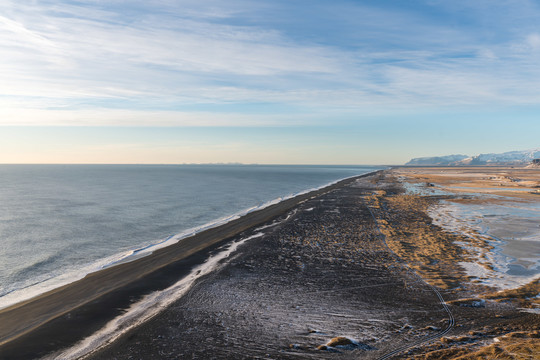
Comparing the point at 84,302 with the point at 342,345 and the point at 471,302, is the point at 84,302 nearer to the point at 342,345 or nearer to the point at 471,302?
the point at 342,345

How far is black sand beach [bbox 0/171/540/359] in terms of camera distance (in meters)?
9.19

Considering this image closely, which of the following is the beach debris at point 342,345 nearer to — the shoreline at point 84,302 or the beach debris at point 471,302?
the beach debris at point 471,302

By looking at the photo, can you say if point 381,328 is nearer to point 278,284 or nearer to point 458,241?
point 278,284

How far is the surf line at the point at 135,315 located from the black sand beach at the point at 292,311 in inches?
13.9

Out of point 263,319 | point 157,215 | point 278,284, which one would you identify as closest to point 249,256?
point 278,284

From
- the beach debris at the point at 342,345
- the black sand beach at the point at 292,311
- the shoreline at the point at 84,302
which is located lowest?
the shoreline at the point at 84,302

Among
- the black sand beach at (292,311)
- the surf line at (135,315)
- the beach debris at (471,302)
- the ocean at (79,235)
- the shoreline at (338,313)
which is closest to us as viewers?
the shoreline at (338,313)

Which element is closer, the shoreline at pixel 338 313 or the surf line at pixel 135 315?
the shoreline at pixel 338 313

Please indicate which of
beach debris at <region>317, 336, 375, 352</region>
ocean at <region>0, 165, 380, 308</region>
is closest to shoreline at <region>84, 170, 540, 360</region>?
beach debris at <region>317, 336, 375, 352</region>

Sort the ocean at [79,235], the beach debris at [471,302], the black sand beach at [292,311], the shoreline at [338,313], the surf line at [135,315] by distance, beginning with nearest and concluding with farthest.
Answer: the shoreline at [338,313] → the black sand beach at [292,311] → the surf line at [135,315] → the beach debris at [471,302] → the ocean at [79,235]

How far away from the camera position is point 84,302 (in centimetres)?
1322

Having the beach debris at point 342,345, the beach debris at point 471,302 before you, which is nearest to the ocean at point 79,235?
the beach debris at point 342,345

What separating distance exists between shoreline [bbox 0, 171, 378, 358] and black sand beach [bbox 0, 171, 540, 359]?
53 millimetres

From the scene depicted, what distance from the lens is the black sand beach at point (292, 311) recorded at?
30.1 ft
